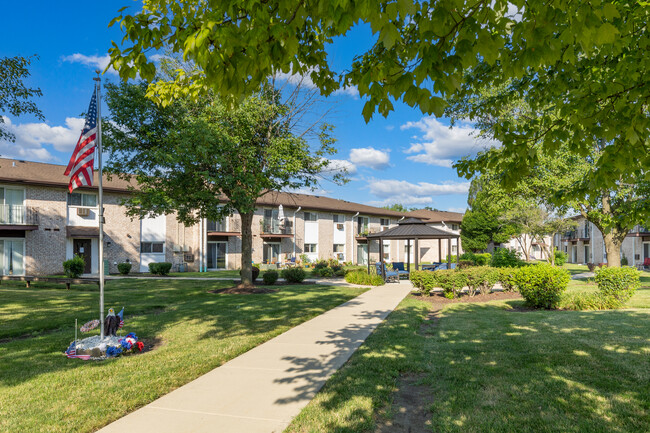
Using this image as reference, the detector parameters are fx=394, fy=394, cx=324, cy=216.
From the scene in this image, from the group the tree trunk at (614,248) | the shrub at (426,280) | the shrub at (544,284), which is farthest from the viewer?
the tree trunk at (614,248)

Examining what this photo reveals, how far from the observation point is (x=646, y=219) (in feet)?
18.6

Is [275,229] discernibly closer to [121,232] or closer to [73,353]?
[121,232]

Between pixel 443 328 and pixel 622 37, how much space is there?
21.3 ft

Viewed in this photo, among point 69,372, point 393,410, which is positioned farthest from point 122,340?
point 393,410

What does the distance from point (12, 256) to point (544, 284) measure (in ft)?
93.2

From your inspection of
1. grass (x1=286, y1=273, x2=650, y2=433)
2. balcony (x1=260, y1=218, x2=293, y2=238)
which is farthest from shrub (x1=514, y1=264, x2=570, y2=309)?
balcony (x1=260, y1=218, x2=293, y2=238)

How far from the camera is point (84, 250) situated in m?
26.8

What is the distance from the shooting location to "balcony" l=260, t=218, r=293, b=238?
112 ft

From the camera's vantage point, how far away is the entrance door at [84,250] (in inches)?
1034

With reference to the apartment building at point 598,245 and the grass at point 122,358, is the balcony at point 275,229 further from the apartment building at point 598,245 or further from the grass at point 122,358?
the apartment building at point 598,245

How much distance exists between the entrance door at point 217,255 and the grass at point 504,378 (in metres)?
25.4

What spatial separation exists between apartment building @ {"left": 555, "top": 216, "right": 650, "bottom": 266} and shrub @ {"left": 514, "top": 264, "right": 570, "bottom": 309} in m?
25.5

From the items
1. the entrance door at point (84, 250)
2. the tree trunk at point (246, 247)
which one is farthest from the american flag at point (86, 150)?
the entrance door at point (84, 250)

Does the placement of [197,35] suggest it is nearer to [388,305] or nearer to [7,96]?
[388,305]
